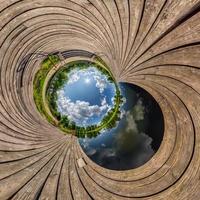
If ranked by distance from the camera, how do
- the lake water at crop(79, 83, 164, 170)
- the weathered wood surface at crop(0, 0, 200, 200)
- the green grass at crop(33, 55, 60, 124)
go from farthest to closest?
1. the lake water at crop(79, 83, 164, 170)
2. the green grass at crop(33, 55, 60, 124)
3. the weathered wood surface at crop(0, 0, 200, 200)

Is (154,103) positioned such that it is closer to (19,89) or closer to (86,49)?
(86,49)

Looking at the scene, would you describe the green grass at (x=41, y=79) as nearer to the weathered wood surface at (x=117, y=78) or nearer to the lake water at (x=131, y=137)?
the weathered wood surface at (x=117, y=78)

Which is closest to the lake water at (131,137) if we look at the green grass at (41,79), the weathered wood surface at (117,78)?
the weathered wood surface at (117,78)

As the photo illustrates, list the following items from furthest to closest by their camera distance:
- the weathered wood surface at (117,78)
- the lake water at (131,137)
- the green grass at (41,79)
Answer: the lake water at (131,137), the green grass at (41,79), the weathered wood surface at (117,78)

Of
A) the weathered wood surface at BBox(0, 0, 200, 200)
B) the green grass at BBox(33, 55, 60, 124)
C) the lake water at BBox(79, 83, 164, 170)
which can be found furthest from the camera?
the lake water at BBox(79, 83, 164, 170)

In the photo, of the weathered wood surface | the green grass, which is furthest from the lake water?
the green grass

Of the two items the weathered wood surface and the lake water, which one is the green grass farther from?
the lake water

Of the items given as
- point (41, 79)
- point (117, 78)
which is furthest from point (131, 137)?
point (41, 79)

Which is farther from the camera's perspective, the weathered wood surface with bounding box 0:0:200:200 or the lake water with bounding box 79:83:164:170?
the lake water with bounding box 79:83:164:170

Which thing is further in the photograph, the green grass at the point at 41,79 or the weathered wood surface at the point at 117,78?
the green grass at the point at 41,79

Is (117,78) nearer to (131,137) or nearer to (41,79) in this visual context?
(41,79)

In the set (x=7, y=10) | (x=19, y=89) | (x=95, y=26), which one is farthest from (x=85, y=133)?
(x=7, y=10)
